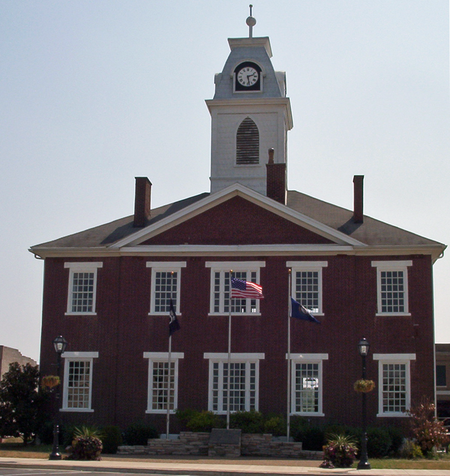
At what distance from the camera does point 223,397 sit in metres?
31.8

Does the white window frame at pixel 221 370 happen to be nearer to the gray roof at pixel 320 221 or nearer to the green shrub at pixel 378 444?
the green shrub at pixel 378 444

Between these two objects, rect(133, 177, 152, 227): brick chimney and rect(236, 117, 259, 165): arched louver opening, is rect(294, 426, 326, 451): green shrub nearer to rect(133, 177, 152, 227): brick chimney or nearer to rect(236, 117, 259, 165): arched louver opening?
rect(133, 177, 152, 227): brick chimney

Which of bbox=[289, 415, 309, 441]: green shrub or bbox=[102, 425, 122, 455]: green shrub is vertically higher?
bbox=[289, 415, 309, 441]: green shrub

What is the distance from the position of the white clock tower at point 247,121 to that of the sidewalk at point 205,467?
16197 mm

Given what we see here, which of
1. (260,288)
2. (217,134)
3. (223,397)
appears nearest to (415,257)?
(260,288)

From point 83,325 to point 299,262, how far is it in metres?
9.73

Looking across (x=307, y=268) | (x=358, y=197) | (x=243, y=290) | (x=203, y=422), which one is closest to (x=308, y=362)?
(x=307, y=268)

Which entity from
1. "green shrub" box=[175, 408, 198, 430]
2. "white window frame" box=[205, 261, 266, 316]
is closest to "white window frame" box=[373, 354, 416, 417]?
"white window frame" box=[205, 261, 266, 316]

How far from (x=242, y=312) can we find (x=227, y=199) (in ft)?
16.2

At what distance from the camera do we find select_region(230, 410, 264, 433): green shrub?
3002cm

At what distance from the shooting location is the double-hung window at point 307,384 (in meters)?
31.2

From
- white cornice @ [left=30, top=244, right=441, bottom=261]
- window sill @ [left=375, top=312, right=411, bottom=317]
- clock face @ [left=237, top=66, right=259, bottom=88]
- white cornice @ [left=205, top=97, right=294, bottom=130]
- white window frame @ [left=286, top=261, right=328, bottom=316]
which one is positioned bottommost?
window sill @ [left=375, top=312, right=411, bottom=317]

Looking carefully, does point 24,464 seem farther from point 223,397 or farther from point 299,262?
point 299,262

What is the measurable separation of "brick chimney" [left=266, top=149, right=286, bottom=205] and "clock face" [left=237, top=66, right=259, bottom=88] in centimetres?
747
